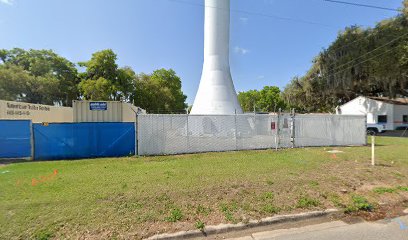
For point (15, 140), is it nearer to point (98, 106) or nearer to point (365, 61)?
point (98, 106)

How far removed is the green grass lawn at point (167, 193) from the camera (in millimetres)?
3643

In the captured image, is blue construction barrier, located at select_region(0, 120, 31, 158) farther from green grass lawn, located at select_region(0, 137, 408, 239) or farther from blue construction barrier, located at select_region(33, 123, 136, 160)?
green grass lawn, located at select_region(0, 137, 408, 239)

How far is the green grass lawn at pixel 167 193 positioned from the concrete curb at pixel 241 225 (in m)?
0.15

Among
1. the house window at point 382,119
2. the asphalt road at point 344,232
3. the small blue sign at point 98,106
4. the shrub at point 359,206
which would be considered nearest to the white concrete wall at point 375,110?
the house window at point 382,119

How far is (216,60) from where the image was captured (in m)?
18.4

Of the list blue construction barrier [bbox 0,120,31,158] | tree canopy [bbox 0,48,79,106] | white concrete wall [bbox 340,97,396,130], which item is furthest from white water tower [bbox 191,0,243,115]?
tree canopy [bbox 0,48,79,106]

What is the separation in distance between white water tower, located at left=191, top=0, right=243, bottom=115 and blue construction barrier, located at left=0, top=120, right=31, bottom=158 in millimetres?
10747

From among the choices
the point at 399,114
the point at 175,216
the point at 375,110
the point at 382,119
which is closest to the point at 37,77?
the point at 175,216

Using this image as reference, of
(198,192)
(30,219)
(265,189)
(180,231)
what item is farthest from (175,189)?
(30,219)

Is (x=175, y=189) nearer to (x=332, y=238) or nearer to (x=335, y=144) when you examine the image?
(x=332, y=238)

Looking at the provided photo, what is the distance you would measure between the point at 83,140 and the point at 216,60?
40.1ft

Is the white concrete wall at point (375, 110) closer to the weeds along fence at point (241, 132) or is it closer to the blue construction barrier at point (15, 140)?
the weeds along fence at point (241, 132)

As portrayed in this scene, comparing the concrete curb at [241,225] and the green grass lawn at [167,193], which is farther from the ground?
the green grass lawn at [167,193]

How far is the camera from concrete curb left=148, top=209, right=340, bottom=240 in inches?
135
